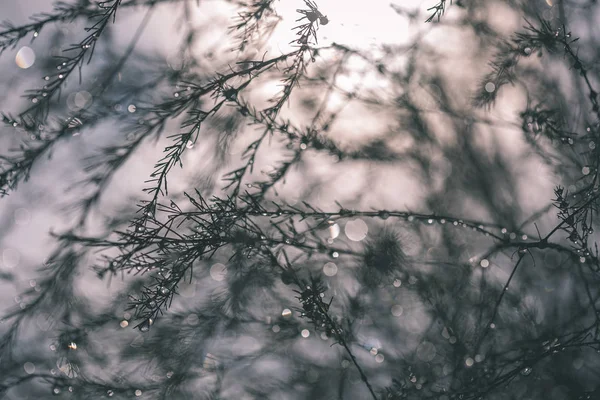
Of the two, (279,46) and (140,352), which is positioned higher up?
(279,46)

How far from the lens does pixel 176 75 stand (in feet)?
3.53

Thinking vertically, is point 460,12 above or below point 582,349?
above

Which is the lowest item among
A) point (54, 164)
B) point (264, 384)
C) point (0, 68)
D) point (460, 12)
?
point (264, 384)

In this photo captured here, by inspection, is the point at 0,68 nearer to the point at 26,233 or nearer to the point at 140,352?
the point at 26,233

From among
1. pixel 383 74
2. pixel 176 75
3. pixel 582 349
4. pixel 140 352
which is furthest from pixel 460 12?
pixel 140 352

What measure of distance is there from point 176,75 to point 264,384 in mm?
828

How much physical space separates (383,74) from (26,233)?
1.02 metres

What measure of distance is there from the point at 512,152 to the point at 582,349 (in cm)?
53

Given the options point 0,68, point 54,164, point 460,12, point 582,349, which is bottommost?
point 582,349

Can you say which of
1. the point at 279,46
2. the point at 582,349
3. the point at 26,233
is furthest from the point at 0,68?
the point at 582,349

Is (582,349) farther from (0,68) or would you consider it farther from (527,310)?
(0,68)

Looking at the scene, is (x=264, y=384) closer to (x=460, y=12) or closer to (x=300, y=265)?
(x=300, y=265)

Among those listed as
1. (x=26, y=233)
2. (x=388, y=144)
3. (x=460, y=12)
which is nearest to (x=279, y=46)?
(x=388, y=144)

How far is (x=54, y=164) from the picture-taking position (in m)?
1.08
